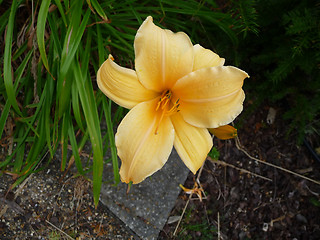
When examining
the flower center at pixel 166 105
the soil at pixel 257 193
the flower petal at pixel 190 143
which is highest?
the flower center at pixel 166 105

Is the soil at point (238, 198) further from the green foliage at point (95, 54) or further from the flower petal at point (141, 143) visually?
the flower petal at point (141, 143)

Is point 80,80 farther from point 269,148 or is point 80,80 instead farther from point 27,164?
point 269,148

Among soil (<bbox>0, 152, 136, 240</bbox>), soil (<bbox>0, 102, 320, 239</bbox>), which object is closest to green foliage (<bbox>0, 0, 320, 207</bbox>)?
soil (<bbox>0, 152, 136, 240</bbox>)

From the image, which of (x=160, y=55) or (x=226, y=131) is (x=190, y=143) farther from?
(x=160, y=55)

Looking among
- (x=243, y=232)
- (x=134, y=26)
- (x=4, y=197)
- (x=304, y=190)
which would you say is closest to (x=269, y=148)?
(x=304, y=190)

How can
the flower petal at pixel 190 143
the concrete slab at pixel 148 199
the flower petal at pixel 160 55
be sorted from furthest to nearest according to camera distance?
1. the concrete slab at pixel 148 199
2. the flower petal at pixel 190 143
3. the flower petal at pixel 160 55

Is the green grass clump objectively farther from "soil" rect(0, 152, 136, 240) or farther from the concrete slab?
the concrete slab

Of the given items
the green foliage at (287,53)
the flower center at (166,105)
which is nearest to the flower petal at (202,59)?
the flower center at (166,105)
